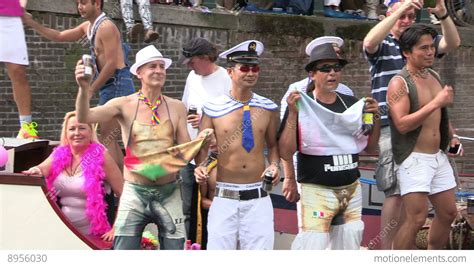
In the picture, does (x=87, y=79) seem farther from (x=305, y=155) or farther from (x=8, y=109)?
(x=8, y=109)

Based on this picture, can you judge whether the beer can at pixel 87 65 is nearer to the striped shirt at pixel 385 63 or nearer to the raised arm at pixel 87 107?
the raised arm at pixel 87 107

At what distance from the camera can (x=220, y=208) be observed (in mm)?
7395

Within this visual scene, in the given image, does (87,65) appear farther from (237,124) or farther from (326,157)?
(326,157)

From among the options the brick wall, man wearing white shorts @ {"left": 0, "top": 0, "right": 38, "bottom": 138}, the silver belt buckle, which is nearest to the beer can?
the silver belt buckle

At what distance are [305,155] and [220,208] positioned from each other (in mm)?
693

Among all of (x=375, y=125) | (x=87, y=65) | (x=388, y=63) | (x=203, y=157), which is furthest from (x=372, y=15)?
(x=87, y=65)

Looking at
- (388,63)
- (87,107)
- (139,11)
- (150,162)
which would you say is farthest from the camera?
(139,11)

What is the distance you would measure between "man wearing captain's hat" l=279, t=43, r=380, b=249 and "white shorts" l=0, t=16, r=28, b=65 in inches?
120

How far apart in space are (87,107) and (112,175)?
91cm

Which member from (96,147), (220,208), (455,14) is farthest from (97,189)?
(455,14)

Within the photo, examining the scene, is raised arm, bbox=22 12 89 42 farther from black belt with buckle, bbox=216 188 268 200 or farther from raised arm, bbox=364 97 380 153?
raised arm, bbox=364 97 380 153

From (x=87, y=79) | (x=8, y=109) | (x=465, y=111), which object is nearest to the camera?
(x=87, y=79)

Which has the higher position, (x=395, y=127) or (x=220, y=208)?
(x=395, y=127)

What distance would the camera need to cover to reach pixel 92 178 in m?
7.81
